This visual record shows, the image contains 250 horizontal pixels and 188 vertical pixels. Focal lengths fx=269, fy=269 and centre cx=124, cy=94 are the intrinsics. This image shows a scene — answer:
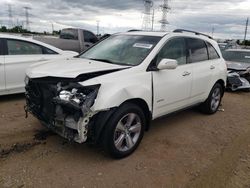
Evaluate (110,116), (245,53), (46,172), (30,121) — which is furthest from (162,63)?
(245,53)

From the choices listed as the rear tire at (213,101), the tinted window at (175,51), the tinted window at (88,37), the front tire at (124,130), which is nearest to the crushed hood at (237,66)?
the rear tire at (213,101)

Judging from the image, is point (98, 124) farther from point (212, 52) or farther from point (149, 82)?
point (212, 52)

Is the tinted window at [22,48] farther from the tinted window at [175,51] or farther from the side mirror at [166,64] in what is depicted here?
the side mirror at [166,64]

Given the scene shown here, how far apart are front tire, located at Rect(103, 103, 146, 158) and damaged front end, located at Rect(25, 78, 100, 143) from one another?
0.33m

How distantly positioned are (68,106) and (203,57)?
134 inches

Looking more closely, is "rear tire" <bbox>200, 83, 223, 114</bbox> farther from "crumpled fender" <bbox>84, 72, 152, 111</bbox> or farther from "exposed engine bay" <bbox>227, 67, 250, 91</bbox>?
"exposed engine bay" <bbox>227, 67, 250, 91</bbox>

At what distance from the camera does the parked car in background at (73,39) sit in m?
12.2

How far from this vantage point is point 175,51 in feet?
15.8

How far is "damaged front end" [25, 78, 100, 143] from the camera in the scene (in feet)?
10.8

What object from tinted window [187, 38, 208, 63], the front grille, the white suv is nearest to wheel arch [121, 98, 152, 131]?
the white suv

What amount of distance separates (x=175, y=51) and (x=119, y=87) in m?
1.73

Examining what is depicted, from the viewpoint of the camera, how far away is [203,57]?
18.5 feet

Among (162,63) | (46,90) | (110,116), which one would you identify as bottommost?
(110,116)

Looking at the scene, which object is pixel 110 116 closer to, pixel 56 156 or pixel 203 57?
pixel 56 156
